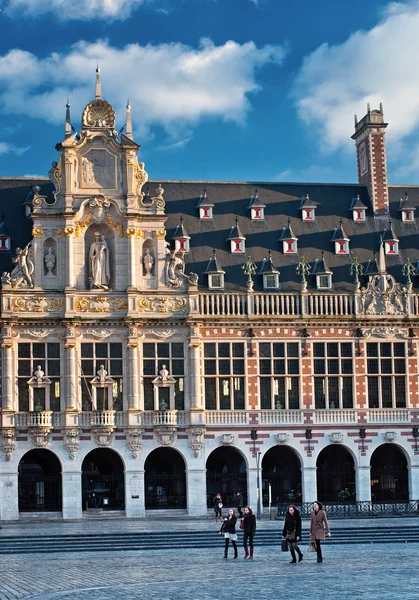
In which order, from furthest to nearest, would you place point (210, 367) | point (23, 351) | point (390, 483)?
point (390, 483) < point (210, 367) < point (23, 351)

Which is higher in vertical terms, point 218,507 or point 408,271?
point 408,271

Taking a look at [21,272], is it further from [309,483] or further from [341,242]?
[309,483]

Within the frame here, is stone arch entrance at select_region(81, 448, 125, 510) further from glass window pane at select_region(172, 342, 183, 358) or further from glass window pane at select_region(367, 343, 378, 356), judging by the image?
glass window pane at select_region(367, 343, 378, 356)

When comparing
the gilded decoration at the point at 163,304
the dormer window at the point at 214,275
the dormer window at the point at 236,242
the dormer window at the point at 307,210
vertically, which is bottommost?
the gilded decoration at the point at 163,304

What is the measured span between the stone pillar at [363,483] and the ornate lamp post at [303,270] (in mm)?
10405

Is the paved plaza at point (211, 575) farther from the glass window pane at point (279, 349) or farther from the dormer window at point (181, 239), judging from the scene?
the dormer window at point (181, 239)

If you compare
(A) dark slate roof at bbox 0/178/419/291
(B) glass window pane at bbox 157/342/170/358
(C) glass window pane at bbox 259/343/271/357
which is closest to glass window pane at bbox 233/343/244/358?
(C) glass window pane at bbox 259/343/271/357

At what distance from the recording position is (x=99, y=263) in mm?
62562

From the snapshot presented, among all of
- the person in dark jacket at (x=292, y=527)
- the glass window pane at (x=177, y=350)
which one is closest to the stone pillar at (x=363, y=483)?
the glass window pane at (x=177, y=350)

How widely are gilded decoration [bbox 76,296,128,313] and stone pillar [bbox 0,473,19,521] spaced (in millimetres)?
9642

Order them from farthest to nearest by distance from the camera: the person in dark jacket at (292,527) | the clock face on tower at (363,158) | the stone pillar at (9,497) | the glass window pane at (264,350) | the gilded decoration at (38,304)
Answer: the clock face on tower at (363,158)
the glass window pane at (264,350)
the gilded decoration at (38,304)
the stone pillar at (9,497)
the person in dark jacket at (292,527)

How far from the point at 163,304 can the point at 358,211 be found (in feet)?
47.4

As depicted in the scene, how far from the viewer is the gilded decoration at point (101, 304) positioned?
6206 cm

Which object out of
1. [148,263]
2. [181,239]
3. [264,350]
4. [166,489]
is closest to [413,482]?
[264,350]
